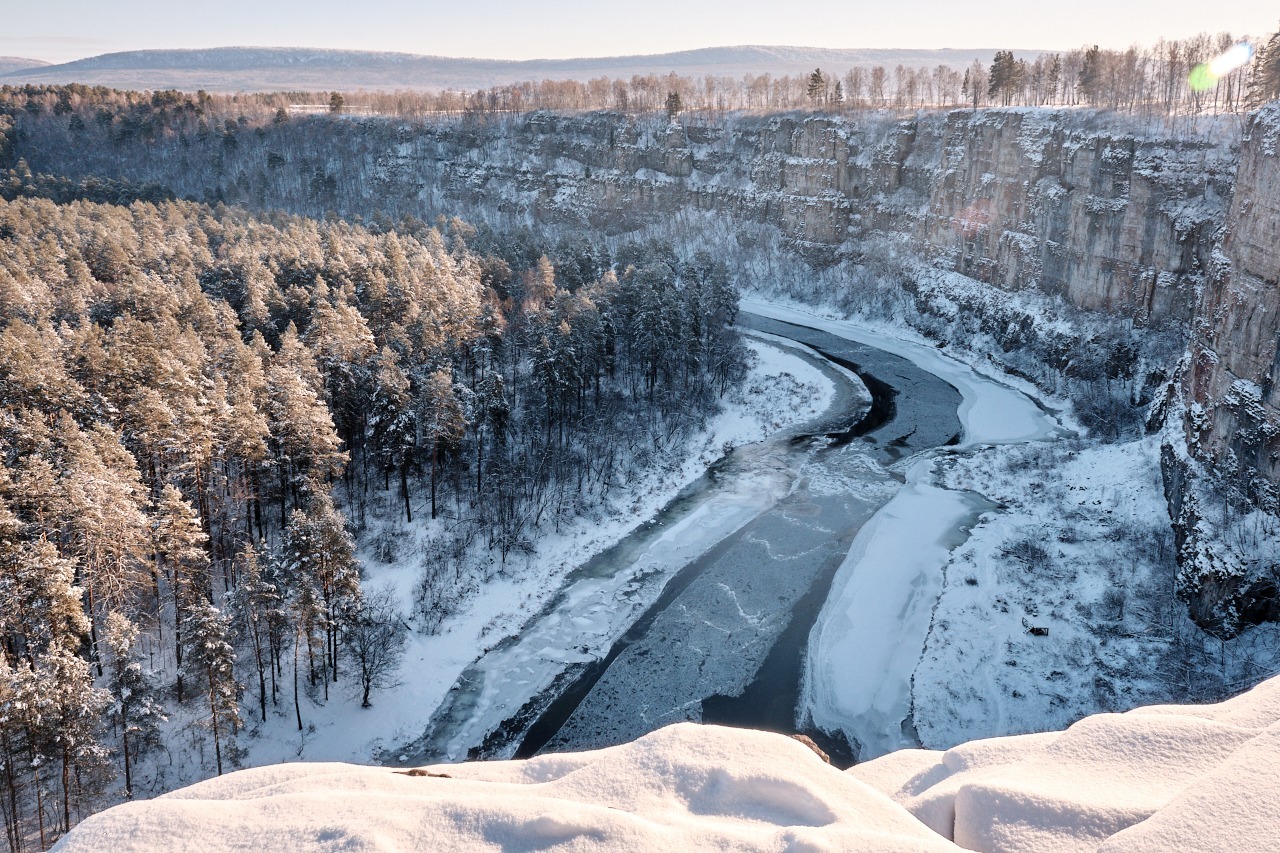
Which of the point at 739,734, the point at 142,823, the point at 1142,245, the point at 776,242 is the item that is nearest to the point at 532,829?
the point at 739,734

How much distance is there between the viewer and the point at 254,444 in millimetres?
34406

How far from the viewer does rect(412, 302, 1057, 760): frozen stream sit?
2958cm

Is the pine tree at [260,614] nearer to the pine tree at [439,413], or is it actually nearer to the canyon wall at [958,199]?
the pine tree at [439,413]

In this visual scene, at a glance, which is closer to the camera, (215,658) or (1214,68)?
(215,658)

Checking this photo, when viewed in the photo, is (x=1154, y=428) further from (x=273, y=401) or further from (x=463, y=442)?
(x=273, y=401)

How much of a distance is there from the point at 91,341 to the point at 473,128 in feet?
389

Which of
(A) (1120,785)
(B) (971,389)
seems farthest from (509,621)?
(B) (971,389)

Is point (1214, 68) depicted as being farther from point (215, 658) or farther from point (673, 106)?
point (215, 658)

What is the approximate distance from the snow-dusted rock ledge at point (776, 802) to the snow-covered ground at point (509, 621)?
56.6 ft

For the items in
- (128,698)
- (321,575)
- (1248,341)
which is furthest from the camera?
(1248,341)

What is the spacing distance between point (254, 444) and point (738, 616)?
74.2 ft

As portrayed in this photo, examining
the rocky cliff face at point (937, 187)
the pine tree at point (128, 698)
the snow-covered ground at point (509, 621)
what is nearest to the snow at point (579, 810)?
the pine tree at point (128, 698)

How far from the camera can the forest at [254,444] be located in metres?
24.9

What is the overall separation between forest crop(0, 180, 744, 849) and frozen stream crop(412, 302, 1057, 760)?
502 cm
